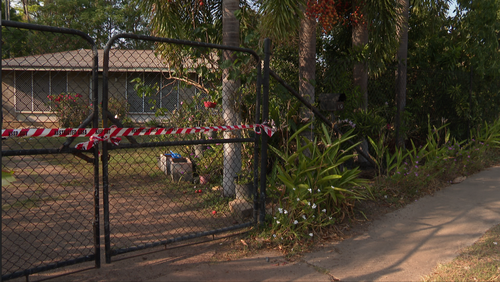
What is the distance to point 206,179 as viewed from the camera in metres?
6.53

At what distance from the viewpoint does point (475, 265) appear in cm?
364

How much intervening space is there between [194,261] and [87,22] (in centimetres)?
2434

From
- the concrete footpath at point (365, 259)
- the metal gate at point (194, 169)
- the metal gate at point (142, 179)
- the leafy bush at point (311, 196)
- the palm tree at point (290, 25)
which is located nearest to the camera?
the metal gate at point (142, 179)

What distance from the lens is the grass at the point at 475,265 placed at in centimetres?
342

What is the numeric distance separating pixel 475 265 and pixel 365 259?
3.12ft

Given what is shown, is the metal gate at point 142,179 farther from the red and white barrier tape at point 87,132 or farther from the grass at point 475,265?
the grass at point 475,265

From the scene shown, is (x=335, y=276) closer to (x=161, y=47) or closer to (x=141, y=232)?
(x=141, y=232)

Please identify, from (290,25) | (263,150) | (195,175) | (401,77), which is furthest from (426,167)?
(195,175)

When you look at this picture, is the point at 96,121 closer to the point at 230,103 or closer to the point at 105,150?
the point at 105,150

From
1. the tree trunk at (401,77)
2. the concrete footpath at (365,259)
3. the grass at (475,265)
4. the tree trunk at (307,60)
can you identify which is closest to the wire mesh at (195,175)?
the concrete footpath at (365,259)

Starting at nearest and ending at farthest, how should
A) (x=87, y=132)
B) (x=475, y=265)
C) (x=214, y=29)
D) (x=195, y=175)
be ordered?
(x=87, y=132)
(x=475, y=265)
(x=214, y=29)
(x=195, y=175)

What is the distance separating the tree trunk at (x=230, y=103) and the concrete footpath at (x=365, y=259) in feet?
5.99

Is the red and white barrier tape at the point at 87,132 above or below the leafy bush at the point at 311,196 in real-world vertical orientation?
above

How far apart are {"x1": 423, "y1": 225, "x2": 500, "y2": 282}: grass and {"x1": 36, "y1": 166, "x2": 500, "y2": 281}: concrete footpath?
0.30 ft
